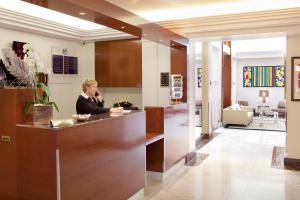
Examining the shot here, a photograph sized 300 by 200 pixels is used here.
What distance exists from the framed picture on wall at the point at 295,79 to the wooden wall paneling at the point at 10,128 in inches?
180

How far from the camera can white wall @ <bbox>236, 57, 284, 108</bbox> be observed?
46.6ft

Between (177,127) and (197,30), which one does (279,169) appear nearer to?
(177,127)

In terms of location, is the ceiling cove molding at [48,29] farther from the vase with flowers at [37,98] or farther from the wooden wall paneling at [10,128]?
the wooden wall paneling at [10,128]

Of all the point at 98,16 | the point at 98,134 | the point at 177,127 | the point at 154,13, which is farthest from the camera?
the point at 154,13

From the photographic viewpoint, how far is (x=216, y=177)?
16.3 ft

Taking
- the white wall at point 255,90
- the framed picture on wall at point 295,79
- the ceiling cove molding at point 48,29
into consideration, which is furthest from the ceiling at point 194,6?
the white wall at point 255,90

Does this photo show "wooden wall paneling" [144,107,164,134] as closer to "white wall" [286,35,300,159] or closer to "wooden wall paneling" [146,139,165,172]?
"wooden wall paneling" [146,139,165,172]

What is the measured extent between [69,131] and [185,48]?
3.82m

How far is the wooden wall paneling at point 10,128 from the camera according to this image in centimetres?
273

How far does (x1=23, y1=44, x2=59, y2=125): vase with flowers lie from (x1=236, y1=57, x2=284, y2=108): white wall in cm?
1265

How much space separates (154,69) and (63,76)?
213 centimetres

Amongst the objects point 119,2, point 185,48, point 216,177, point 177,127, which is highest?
point 119,2

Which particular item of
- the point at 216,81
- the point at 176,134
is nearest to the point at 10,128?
the point at 176,134

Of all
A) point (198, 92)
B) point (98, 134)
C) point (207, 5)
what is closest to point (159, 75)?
point (207, 5)
